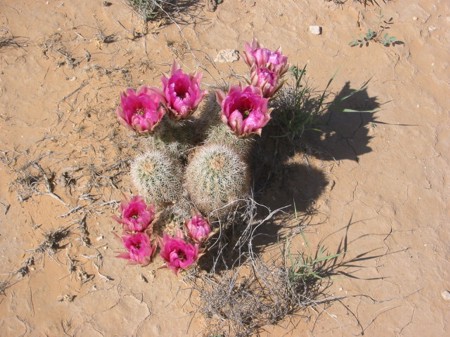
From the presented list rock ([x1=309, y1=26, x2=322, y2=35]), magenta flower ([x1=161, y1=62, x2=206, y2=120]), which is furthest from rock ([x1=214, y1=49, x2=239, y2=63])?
magenta flower ([x1=161, y1=62, x2=206, y2=120])

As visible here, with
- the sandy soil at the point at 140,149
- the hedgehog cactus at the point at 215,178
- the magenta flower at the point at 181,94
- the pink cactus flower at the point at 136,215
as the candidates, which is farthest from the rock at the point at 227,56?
the pink cactus flower at the point at 136,215

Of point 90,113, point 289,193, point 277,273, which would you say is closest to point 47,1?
point 90,113

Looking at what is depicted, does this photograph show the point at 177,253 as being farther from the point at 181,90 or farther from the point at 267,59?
the point at 267,59

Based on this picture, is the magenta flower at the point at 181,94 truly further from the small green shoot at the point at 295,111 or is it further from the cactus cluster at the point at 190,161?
the small green shoot at the point at 295,111

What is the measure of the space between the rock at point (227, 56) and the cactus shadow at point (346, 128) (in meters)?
0.79

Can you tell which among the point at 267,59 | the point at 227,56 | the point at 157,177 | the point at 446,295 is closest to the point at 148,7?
the point at 227,56

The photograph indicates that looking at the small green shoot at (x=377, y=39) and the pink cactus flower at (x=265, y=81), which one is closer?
the pink cactus flower at (x=265, y=81)

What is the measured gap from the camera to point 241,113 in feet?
8.30

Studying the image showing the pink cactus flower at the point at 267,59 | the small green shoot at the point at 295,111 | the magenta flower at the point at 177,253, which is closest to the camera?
the magenta flower at the point at 177,253

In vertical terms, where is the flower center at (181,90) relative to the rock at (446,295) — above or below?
above

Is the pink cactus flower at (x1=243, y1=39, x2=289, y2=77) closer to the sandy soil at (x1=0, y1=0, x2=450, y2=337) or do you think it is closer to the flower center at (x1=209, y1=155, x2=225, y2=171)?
the flower center at (x1=209, y1=155, x2=225, y2=171)

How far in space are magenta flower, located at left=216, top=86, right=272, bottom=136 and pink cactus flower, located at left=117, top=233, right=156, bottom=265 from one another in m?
0.73

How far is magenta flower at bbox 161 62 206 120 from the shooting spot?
251 centimetres

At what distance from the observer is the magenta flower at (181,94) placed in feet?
8.24
